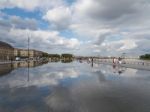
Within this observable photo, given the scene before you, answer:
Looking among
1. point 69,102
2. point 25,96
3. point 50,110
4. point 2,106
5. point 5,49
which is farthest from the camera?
point 5,49

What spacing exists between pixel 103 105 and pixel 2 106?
18.1 ft

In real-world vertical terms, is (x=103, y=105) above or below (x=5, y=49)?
below

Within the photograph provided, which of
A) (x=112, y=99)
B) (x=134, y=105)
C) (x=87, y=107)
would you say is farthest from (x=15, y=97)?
(x=134, y=105)

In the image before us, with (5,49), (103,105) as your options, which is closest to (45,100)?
(103,105)

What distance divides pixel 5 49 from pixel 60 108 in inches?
6618

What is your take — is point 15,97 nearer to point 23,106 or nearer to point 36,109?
point 23,106

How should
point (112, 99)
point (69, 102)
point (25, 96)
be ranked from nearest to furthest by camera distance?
1. point (69, 102)
2. point (112, 99)
3. point (25, 96)

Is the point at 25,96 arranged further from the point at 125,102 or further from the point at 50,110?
the point at 125,102

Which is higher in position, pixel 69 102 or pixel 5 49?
pixel 5 49

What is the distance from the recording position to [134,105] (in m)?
11.7

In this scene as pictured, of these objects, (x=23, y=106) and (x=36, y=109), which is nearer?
(x=36, y=109)

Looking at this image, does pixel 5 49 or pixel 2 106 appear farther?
pixel 5 49

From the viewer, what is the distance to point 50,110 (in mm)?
10570

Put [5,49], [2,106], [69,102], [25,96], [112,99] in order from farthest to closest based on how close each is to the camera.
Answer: [5,49]
[25,96]
[112,99]
[69,102]
[2,106]
